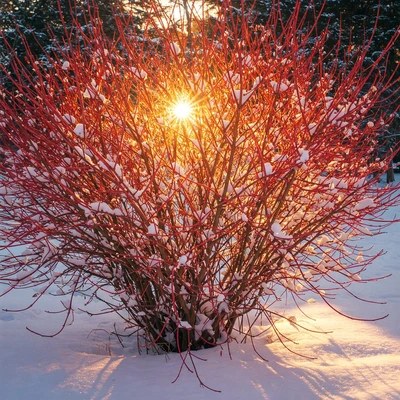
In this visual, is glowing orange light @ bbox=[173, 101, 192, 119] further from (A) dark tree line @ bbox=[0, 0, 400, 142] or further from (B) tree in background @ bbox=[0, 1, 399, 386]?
(A) dark tree line @ bbox=[0, 0, 400, 142]

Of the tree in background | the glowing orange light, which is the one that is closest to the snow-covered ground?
the tree in background

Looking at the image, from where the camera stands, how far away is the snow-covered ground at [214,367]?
2.64 meters

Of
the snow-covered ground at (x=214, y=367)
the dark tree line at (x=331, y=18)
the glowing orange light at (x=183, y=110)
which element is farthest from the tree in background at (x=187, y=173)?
the dark tree line at (x=331, y=18)

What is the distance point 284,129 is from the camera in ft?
10.1

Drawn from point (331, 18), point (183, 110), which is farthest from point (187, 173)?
point (331, 18)

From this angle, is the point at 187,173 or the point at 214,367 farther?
the point at 214,367

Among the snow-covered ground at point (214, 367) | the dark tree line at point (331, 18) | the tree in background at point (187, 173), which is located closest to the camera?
the snow-covered ground at point (214, 367)

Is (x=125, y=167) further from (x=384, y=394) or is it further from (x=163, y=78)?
(x=384, y=394)

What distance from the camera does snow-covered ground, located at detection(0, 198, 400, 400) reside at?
2641 mm

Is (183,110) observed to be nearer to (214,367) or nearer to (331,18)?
(214,367)

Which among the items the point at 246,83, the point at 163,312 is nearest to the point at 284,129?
the point at 246,83

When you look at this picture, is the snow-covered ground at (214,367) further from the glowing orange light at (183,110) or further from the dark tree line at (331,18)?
the dark tree line at (331,18)

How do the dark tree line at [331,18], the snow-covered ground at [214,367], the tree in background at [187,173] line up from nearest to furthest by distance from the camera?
the snow-covered ground at [214,367], the tree in background at [187,173], the dark tree line at [331,18]

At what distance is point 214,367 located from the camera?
116 inches
